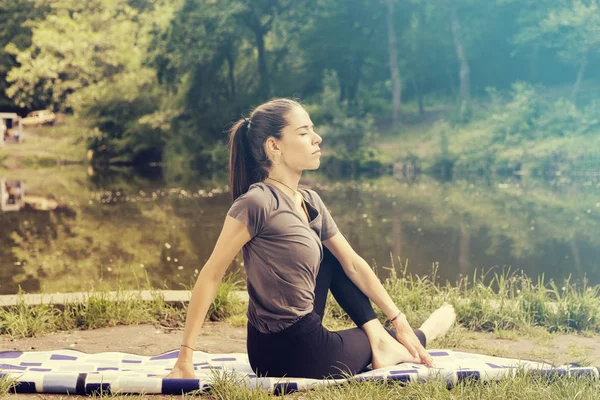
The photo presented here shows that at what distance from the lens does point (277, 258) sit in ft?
7.22

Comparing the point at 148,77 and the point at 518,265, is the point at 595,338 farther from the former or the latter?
the point at 148,77

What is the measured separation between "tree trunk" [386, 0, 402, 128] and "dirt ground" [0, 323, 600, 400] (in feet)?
56.8

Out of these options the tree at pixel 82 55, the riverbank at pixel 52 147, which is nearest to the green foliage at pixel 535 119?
the tree at pixel 82 55

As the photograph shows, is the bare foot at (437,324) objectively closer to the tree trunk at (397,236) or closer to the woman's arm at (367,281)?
the woman's arm at (367,281)

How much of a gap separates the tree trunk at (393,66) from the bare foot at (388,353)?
18000 mm

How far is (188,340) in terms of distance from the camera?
2203mm

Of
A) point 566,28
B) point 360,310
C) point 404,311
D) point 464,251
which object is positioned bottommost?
point 464,251

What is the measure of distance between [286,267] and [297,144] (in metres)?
0.35

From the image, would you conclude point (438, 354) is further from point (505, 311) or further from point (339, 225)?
point (339, 225)

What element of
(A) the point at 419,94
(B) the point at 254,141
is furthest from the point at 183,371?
(A) the point at 419,94

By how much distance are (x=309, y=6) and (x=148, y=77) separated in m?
5.02

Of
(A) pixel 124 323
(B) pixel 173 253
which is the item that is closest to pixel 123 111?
(B) pixel 173 253

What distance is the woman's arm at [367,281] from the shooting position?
2369 mm

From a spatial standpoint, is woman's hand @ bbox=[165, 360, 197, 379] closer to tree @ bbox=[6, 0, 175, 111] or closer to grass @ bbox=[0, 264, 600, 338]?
grass @ bbox=[0, 264, 600, 338]
